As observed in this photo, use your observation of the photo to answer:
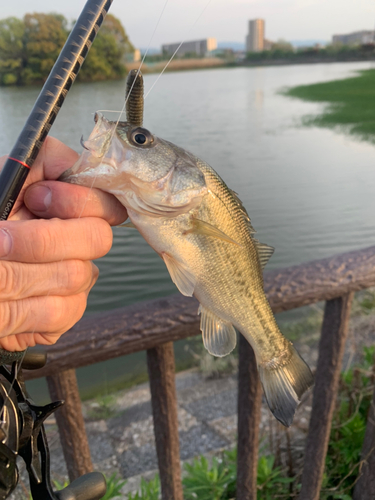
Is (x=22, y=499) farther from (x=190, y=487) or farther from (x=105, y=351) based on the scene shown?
(x=105, y=351)

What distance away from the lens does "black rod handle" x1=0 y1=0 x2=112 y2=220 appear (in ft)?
2.28

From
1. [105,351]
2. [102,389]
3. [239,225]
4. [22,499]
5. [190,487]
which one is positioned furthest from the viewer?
[102,389]

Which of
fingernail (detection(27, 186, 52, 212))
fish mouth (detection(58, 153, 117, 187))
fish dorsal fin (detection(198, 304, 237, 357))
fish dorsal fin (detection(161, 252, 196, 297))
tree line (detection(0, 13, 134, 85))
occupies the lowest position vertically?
fish dorsal fin (detection(198, 304, 237, 357))

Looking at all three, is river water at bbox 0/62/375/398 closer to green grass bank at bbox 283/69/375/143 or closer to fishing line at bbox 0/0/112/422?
green grass bank at bbox 283/69/375/143

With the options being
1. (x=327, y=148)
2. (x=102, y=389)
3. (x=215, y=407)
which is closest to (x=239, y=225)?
(x=215, y=407)

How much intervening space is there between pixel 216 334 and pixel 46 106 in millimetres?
598

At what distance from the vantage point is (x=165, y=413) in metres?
1.48

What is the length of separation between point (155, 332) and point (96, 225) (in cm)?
60

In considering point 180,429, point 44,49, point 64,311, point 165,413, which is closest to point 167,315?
point 165,413

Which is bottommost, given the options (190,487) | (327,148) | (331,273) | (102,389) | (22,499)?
(102,389)

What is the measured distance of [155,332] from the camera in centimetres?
131

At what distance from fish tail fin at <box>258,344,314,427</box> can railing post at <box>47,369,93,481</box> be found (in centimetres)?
68

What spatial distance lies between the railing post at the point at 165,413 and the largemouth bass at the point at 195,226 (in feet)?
1.65

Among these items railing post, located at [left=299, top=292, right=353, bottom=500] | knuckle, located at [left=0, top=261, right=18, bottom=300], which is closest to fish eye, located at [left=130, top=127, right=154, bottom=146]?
knuckle, located at [left=0, top=261, right=18, bottom=300]
